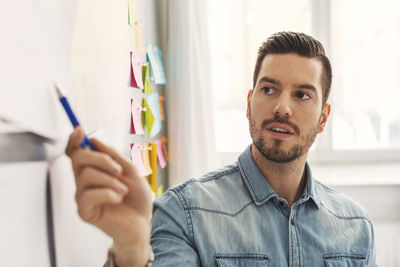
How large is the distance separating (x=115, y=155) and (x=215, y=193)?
0.59m

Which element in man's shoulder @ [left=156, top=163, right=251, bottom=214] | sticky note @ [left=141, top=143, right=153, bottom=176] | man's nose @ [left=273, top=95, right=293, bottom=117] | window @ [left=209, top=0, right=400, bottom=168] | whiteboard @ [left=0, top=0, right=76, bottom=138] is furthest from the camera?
window @ [left=209, top=0, right=400, bottom=168]

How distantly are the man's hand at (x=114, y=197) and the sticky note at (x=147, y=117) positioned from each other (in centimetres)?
77

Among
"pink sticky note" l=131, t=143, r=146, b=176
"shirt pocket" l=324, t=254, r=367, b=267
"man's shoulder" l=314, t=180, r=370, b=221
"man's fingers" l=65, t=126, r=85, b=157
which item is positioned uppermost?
"man's fingers" l=65, t=126, r=85, b=157

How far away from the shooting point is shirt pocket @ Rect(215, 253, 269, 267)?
1010mm

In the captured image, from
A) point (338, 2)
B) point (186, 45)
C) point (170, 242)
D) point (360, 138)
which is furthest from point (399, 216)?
point (170, 242)

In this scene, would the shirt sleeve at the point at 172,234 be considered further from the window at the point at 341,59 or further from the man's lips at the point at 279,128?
the window at the point at 341,59

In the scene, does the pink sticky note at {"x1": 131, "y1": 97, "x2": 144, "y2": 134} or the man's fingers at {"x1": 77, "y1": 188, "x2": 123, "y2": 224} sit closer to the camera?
the man's fingers at {"x1": 77, "y1": 188, "x2": 123, "y2": 224}

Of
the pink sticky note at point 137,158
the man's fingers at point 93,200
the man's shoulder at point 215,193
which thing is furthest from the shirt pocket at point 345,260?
the man's fingers at point 93,200

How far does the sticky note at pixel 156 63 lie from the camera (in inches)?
60.0

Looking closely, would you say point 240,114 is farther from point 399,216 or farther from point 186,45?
point 399,216

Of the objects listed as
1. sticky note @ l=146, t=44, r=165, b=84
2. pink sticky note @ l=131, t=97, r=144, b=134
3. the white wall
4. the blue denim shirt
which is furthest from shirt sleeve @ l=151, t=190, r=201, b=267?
sticky note @ l=146, t=44, r=165, b=84

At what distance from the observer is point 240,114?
7.55ft

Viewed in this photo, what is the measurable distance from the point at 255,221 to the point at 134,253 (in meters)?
0.55

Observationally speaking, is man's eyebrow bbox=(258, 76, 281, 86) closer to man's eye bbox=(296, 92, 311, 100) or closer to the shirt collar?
man's eye bbox=(296, 92, 311, 100)
